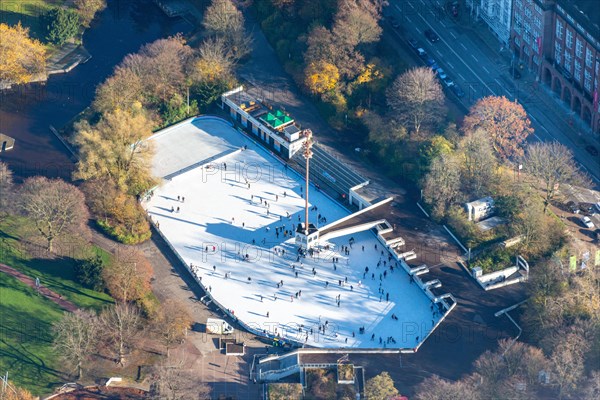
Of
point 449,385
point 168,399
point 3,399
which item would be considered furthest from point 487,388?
point 3,399

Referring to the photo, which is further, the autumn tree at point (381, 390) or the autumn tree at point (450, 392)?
the autumn tree at point (381, 390)

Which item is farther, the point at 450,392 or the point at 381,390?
the point at 381,390

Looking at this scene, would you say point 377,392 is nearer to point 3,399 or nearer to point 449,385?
point 449,385

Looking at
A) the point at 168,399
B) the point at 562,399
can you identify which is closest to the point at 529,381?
the point at 562,399

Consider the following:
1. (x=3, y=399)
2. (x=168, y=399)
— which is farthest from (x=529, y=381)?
(x=3, y=399)

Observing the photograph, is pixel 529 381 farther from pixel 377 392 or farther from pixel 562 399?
pixel 377 392

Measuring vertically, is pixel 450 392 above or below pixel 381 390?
below

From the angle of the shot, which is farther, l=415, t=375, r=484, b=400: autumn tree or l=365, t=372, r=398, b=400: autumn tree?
l=365, t=372, r=398, b=400: autumn tree

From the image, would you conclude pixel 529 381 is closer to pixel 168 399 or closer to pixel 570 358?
pixel 570 358
